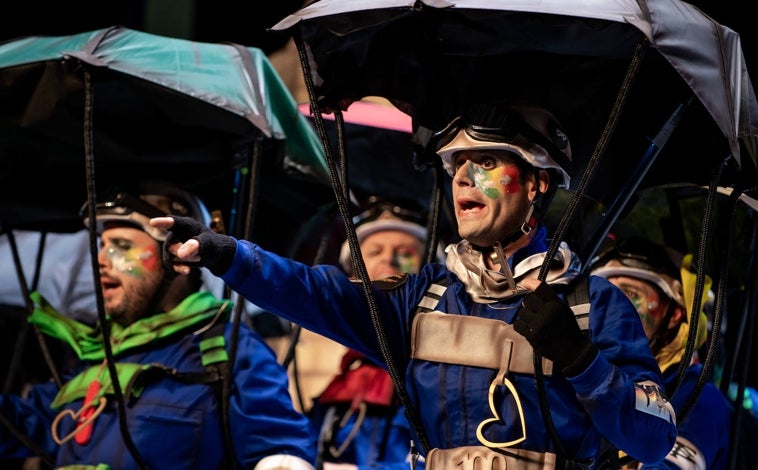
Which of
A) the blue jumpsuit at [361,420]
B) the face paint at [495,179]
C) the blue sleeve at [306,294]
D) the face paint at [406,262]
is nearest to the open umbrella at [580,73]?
the blue sleeve at [306,294]

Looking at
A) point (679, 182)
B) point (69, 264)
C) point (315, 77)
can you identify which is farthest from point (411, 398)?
point (69, 264)

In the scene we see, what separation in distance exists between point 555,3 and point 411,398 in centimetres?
104

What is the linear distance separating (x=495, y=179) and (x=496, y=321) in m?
0.38

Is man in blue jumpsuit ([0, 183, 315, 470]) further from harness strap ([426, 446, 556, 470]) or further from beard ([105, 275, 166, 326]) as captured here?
harness strap ([426, 446, 556, 470])

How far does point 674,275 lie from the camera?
15.4 feet

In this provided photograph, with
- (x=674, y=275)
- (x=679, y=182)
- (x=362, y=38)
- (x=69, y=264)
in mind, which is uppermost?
(x=362, y=38)

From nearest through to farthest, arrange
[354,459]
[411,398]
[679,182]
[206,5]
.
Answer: [411,398] < [679,182] < [354,459] < [206,5]

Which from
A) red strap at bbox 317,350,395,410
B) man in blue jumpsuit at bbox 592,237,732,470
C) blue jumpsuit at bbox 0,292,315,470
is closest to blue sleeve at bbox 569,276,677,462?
man in blue jumpsuit at bbox 592,237,732,470

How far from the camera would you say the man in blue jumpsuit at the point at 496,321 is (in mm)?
3059

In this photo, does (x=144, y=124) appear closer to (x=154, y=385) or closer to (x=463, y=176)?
(x=154, y=385)

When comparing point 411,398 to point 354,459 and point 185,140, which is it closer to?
point 185,140

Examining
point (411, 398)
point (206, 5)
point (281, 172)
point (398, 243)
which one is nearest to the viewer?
point (411, 398)

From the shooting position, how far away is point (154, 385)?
445 cm

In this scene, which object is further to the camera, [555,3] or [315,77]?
[315,77]
